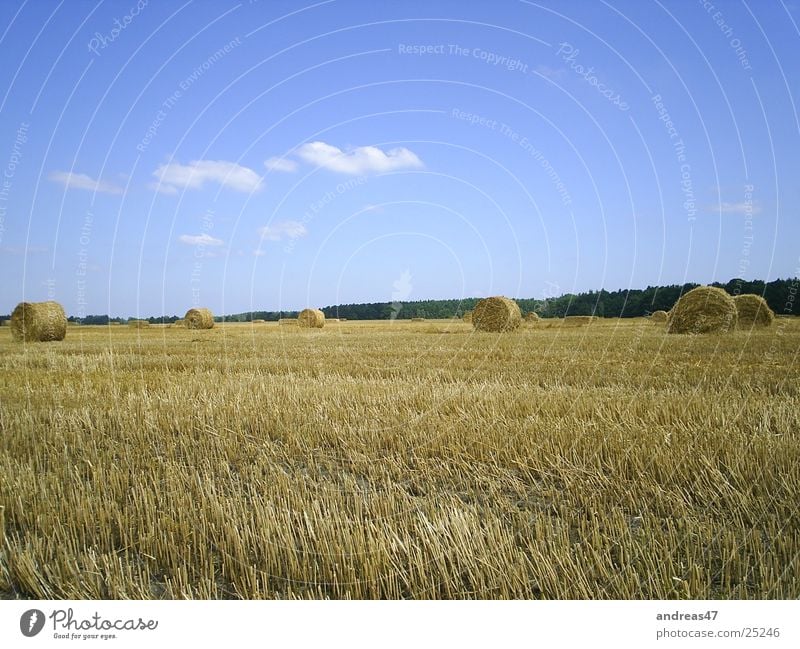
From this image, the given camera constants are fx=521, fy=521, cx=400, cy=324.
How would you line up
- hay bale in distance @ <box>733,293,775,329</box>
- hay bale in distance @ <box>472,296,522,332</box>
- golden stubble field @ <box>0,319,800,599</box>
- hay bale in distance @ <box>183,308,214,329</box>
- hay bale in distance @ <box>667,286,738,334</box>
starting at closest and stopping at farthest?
golden stubble field @ <box>0,319,800,599</box> → hay bale in distance @ <box>667,286,738,334</box> → hay bale in distance @ <box>733,293,775,329</box> → hay bale in distance @ <box>472,296,522,332</box> → hay bale in distance @ <box>183,308,214,329</box>

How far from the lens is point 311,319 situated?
23891mm

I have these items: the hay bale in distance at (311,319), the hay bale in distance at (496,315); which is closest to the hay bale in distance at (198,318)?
the hay bale in distance at (311,319)

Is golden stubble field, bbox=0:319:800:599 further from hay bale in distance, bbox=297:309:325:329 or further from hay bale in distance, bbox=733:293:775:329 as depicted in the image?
hay bale in distance, bbox=297:309:325:329

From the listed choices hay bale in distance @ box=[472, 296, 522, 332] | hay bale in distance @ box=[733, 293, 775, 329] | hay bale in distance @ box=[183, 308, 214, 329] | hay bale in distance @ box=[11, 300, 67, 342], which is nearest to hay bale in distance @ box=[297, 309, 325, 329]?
hay bale in distance @ box=[183, 308, 214, 329]

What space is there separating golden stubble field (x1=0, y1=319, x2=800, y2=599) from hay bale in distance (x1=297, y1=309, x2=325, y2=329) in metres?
18.3

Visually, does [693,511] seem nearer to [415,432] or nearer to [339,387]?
[415,432]

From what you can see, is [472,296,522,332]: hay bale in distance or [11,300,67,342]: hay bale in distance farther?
[472,296,522,332]: hay bale in distance

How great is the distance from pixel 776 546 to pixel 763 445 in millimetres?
1098

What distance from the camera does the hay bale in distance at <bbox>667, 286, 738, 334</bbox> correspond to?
A: 1382 cm

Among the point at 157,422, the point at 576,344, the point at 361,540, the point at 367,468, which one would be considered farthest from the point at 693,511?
the point at 576,344

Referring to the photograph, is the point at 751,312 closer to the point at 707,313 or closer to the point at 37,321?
the point at 707,313

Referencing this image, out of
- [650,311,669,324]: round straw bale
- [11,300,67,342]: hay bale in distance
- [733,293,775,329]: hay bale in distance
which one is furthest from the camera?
[650,311,669,324]: round straw bale

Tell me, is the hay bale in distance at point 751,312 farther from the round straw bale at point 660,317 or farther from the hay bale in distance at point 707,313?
the round straw bale at point 660,317

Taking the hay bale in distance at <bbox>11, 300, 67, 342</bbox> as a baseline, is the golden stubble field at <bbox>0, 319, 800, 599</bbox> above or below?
below
